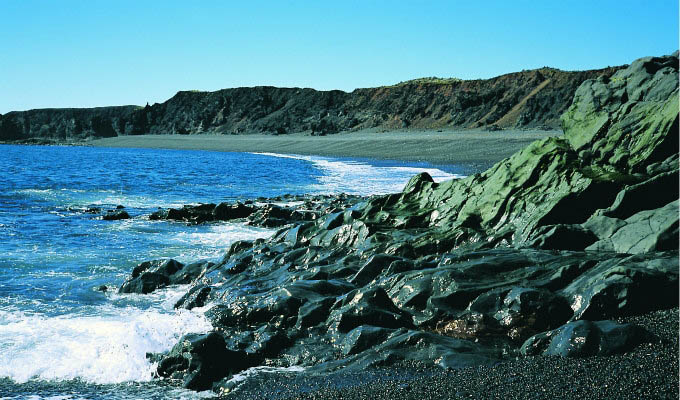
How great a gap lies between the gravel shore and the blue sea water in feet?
4.50

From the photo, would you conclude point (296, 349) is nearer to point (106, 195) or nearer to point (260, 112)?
point (106, 195)

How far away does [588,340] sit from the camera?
660 cm

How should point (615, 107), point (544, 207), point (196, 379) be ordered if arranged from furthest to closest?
point (615, 107), point (544, 207), point (196, 379)

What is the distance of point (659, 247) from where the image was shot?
912 centimetres

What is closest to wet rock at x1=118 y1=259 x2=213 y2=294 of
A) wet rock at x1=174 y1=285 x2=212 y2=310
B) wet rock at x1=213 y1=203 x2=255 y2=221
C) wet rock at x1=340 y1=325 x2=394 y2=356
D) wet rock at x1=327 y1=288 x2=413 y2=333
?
wet rock at x1=174 y1=285 x2=212 y2=310

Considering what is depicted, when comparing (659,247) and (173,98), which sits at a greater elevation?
(173,98)

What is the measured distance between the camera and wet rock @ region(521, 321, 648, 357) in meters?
6.50

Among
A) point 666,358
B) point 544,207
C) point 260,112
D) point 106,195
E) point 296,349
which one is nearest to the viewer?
point 666,358

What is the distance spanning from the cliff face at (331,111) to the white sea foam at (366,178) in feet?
102

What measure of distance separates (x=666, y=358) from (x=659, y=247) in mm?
3443

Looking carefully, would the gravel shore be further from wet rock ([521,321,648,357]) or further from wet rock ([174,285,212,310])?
wet rock ([174,285,212,310])

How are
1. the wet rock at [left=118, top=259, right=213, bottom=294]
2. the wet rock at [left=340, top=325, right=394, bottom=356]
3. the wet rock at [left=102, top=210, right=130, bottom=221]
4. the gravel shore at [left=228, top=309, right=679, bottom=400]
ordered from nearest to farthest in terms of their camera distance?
the gravel shore at [left=228, top=309, right=679, bottom=400], the wet rock at [left=340, top=325, right=394, bottom=356], the wet rock at [left=118, top=259, right=213, bottom=294], the wet rock at [left=102, top=210, right=130, bottom=221]

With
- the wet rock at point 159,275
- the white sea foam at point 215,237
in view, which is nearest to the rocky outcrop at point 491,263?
Answer: the wet rock at point 159,275

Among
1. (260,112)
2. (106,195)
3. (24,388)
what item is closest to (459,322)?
(24,388)
